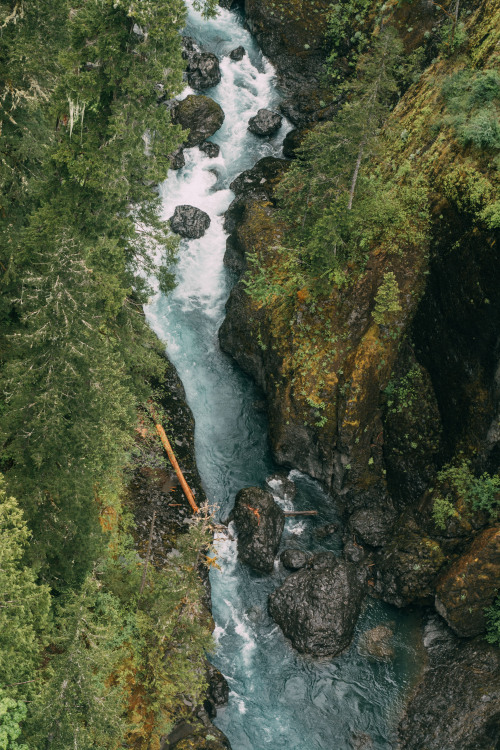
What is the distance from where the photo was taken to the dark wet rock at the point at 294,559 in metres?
21.5

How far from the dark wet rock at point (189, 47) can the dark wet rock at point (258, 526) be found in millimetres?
25522

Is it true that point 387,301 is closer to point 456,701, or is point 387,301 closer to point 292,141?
point 456,701

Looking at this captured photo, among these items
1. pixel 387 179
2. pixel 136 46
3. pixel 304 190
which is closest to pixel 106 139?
pixel 136 46

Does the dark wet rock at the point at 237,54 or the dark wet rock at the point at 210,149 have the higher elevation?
the dark wet rock at the point at 237,54

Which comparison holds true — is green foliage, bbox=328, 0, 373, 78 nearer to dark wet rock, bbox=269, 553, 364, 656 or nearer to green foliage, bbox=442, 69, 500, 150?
green foliage, bbox=442, 69, 500, 150

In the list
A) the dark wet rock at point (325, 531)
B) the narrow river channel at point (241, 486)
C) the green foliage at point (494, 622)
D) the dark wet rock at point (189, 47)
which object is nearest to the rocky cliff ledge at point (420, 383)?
the green foliage at point (494, 622)

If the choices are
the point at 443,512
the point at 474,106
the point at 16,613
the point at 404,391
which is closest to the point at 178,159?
the point at 474,106

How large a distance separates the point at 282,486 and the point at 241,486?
171cm

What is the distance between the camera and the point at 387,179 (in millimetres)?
24047

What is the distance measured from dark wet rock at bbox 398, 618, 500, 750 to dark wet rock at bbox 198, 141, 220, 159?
2604cm

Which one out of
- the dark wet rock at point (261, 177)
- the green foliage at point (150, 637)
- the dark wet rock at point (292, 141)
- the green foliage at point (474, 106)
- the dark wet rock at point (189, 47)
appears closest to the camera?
the green foliage at point (150, 637)

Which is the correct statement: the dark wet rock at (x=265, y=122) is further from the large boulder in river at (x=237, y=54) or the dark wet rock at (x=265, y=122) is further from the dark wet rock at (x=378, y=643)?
the dark wet rock at (x=378, y=643)

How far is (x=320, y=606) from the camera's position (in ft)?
66.2

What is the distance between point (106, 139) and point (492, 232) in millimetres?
12164
